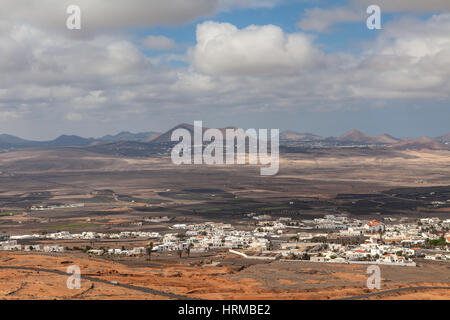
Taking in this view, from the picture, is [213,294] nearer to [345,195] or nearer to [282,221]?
[282,221]

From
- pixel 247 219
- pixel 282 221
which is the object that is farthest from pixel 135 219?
pixel 282 221

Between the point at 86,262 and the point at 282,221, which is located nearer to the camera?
the point at 86,262

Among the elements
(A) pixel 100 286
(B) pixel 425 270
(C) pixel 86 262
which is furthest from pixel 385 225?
(A) pixel 100 286
